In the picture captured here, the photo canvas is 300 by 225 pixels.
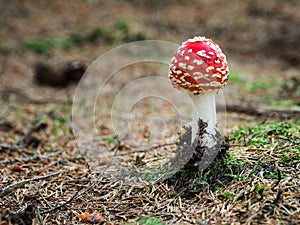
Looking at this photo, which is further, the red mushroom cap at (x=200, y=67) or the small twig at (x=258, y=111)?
the small twig at (x=258, y=111)

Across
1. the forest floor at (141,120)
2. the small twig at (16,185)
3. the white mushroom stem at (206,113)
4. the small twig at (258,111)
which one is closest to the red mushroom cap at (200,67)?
the white mushroom stem at (206,113)

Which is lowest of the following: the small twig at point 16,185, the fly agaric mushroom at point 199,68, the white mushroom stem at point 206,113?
the small twig at point 16,185

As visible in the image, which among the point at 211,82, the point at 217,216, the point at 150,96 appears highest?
the point at 211,82

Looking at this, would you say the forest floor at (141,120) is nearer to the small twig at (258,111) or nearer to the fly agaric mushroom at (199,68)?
the small twig at (258,111)

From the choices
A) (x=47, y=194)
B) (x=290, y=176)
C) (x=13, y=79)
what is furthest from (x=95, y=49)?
(x=290, y=176)

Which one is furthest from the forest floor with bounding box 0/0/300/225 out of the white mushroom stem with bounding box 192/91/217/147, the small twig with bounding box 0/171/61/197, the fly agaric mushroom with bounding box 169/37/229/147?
the fly agaric mushroom with bounding box 169/37/229/147

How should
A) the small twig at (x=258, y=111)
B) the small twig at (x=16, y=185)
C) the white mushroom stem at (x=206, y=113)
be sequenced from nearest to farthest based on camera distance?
the small twig at (x=16, y=185)
the white mushroom stem at (x=206, y=113)
the small twig at (x=258, y=111)

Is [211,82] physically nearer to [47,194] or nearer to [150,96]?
[47,194]
